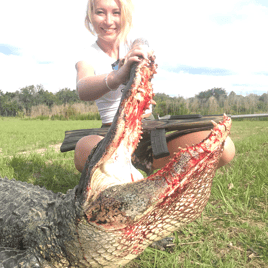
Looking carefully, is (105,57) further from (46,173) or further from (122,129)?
(46,173)

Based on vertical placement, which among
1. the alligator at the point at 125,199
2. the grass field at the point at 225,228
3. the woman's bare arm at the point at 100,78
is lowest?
the grass field at the point at 225,228

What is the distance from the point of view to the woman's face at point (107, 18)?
165 cm

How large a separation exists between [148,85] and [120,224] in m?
0.45

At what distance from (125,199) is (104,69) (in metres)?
1.41

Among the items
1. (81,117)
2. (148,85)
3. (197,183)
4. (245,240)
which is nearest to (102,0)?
(148,85)

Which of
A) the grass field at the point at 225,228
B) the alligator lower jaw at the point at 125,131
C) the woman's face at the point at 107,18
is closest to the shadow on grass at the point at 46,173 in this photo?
Answer: the grass field at the point at 225,228

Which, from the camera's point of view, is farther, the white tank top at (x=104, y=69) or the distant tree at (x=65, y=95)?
the distant tree at (x=65, y=95)

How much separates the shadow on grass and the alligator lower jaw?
1812mm

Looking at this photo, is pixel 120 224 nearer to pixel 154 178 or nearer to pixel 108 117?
pixel 154 178

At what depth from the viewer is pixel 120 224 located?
70 centimetres

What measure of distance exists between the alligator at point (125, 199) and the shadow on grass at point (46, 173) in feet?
5.42

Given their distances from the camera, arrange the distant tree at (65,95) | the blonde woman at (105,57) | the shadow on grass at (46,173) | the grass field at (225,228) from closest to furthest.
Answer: the grass field at (225,228) < the blonde woman at (105,57) < the shadow on grass at (46,173) < the distant tree at (65,95)

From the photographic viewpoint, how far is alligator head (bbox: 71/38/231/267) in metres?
0.65

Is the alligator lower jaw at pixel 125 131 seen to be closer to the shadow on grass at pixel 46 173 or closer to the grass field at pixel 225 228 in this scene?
the grass field at pixel 225 228
